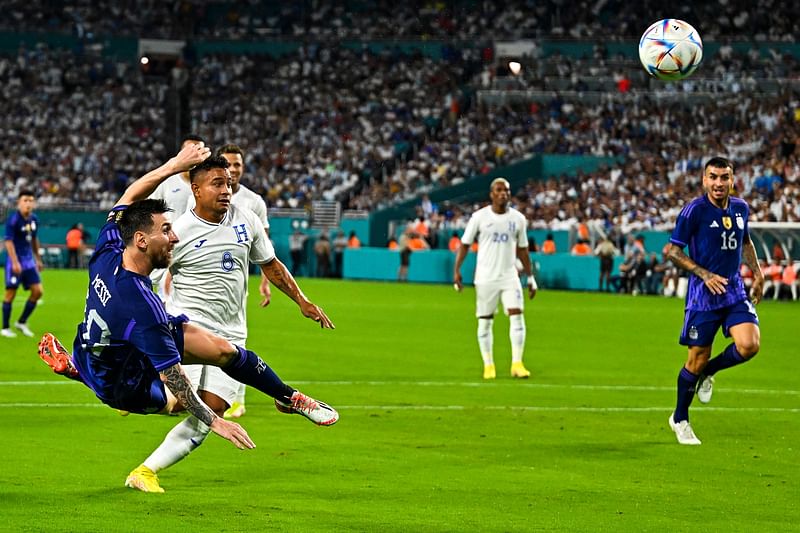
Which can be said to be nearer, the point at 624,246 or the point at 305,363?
the point at 305,363

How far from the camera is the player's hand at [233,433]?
6762 millimetres

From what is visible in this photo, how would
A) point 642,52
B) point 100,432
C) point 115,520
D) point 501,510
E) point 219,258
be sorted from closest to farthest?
point 115,520, point 501,510, point 219,258, point 100,432, point 642,52

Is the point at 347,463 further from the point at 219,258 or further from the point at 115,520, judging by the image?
the point at 115,520

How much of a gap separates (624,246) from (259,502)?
108 feet

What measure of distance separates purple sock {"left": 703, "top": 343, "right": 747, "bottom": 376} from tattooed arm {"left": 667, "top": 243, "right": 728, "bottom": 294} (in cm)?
58

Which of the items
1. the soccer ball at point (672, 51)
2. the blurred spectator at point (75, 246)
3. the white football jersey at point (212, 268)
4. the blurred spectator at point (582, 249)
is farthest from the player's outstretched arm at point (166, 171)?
the blurred spectator at point (75, 246)

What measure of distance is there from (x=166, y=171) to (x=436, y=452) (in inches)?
146

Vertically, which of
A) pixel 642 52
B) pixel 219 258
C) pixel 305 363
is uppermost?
pixel 642 52

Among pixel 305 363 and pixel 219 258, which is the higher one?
pixel 219 258

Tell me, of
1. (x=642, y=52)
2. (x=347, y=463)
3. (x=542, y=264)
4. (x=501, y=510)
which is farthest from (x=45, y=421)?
(x=542, y=264)

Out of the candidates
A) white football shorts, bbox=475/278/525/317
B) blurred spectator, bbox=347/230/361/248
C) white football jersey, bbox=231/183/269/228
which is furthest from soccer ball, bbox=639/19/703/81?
blurred spectator, bbox=347/230/361/248

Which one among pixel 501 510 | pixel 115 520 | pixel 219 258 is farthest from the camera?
pixel 219 258

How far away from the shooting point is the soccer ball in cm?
1449

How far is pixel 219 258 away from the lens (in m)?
9.10
